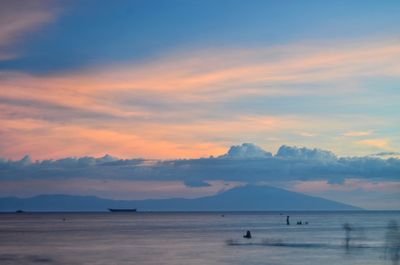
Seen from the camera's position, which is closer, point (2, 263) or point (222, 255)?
point (2, 263)

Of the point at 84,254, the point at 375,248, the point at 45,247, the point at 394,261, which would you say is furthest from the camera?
the point at 45,247

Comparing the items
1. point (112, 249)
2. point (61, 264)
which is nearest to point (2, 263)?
A: point (61, 264)

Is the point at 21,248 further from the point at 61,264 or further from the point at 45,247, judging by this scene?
the point at 61,264

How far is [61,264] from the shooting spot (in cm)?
6888

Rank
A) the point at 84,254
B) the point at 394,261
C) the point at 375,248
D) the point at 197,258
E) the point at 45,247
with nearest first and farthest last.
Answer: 1. the point at 394,261
2. the point at 197,258
3. the point at 84,254
4. the point at 375,248
5. the point at 45,247

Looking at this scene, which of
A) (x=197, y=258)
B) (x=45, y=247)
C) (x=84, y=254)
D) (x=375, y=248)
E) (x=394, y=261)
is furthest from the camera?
(x=45, y=247)

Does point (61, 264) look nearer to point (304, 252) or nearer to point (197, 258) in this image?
point (197, 258)

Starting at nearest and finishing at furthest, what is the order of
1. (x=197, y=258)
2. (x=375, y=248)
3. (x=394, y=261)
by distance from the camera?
(x=394, y=261) < (x=197, y=258) < (x=375, y=248)

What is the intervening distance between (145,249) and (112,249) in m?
4.54

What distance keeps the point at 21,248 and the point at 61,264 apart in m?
26.9

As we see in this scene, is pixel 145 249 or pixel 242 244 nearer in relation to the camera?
pixel 145 249

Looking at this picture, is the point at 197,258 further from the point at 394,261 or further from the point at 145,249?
the point at 394,261

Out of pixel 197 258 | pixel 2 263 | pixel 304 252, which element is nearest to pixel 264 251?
pixel 304 252

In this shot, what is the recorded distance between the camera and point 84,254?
80.5 metres
